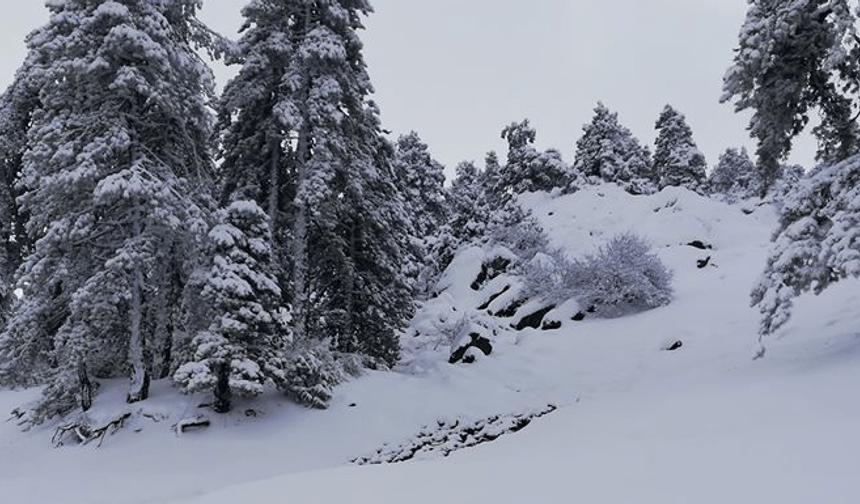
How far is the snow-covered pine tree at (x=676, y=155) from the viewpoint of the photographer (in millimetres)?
47875

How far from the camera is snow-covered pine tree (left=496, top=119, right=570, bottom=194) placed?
139ft

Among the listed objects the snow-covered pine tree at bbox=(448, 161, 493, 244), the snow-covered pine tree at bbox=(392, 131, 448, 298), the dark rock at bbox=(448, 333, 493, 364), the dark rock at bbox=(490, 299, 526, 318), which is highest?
the snow-covered pine tree at bbox=(392, 131, 448, 298)

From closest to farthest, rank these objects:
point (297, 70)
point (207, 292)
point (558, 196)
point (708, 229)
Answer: point (207, 292), point (297, 70), point (708, 229), point (558, 196)

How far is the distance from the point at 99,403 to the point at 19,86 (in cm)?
940

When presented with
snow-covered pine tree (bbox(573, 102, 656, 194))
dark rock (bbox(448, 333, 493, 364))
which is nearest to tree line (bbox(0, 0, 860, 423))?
dark rock (bbox(448, 333, 493, 364))

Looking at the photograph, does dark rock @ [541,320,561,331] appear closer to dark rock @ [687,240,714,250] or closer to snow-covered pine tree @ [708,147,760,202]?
dark rock @ [687,240,714,250]

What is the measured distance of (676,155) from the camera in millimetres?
48375

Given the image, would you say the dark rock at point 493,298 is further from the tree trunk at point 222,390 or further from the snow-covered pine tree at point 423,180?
the tree trunk at point 222,390

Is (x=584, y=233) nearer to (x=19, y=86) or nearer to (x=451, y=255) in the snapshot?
(x=451, y=255)

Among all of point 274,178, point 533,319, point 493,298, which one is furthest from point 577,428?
point 493,298

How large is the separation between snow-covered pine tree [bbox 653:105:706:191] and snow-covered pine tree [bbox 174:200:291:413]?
4075 cm

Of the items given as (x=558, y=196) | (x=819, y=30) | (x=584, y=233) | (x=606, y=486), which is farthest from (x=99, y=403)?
(x=558, y=196)

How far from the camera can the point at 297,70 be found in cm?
1523

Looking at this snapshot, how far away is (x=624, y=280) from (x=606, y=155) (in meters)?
31.0
